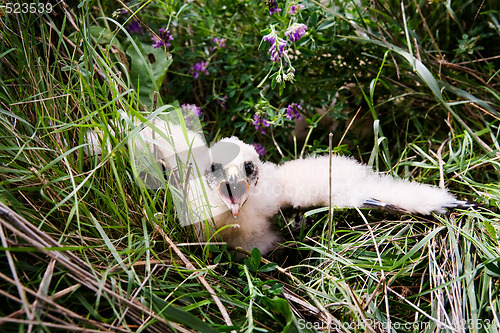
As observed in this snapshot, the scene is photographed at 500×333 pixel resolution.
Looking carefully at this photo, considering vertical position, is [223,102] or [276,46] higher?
[276,46]

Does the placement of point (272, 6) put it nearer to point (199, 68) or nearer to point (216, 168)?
point (199, 68)

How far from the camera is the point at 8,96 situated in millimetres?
1606

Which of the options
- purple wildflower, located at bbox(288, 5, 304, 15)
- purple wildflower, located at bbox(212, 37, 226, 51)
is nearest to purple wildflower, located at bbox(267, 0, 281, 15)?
purple wildflower, located at bbox(288, 5, 304, 15)

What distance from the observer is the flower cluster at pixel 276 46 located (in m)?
1.79

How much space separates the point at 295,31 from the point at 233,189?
2.68 feet

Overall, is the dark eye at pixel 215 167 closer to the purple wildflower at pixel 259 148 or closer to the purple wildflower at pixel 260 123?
the purple wildflower at pixel 260 123

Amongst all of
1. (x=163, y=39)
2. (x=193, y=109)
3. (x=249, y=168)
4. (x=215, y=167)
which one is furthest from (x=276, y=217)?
(x=163, y=39)

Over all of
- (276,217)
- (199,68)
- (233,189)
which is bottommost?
(276,217)

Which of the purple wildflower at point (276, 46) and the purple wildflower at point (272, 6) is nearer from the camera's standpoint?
the purple wildflower at point (276, 46)

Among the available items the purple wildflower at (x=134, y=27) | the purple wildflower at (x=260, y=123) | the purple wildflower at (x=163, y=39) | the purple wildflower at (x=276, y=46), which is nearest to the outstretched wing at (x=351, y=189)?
the purple wildflower at (x=260, y=123)

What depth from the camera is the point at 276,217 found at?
203cm

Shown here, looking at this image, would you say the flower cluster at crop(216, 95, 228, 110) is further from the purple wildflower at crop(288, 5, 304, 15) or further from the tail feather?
the tail feather

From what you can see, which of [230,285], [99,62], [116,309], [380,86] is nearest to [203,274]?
[230,285]

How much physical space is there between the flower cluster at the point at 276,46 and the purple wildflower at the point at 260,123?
0.37 m
